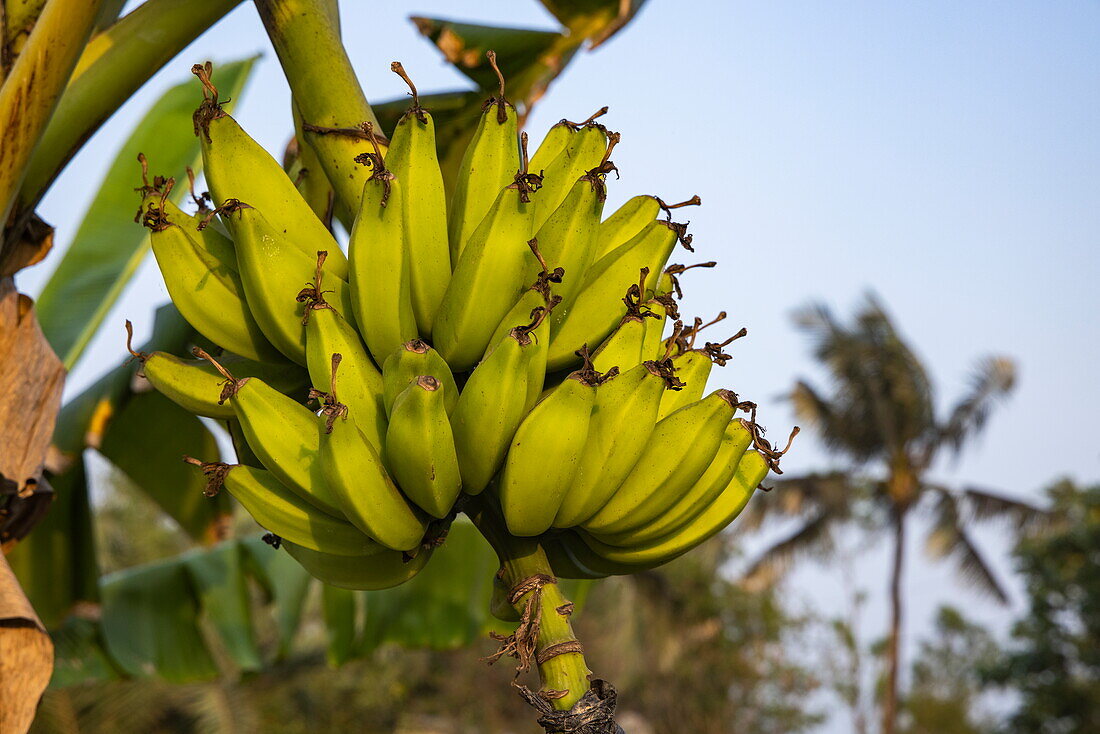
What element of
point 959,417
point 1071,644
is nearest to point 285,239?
point 1071,644

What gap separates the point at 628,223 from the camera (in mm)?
1373

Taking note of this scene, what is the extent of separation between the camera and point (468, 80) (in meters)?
2.35

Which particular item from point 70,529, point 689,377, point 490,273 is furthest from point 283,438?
point 70,529

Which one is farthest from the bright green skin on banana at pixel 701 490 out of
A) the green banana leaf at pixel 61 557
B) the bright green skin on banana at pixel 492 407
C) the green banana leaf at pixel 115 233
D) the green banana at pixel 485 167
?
the green banana leaf at pixel 115 233

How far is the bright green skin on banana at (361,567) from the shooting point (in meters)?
1.24

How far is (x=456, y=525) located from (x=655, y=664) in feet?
29.1

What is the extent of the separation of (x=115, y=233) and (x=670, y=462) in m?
2.41

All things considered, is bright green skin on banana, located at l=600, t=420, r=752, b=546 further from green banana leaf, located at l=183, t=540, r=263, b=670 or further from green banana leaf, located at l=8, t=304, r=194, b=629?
green banana leaf, located at l=183, t=540, r=263, b=670

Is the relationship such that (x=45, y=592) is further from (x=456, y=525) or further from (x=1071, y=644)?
(x=1071, y=644)

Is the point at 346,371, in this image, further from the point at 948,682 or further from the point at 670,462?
the point at 948,682

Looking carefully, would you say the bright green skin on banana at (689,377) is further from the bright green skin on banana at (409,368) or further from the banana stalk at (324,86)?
the banana stalk at (324,86)

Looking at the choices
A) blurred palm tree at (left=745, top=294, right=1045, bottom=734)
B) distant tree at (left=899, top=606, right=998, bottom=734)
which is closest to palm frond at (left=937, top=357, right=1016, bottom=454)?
blurred palm tree at (left=745, top=294, right=1045, bottom=734)

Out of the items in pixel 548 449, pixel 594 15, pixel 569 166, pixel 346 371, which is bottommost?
pixel 548 449

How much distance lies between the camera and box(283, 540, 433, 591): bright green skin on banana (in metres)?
1.24
